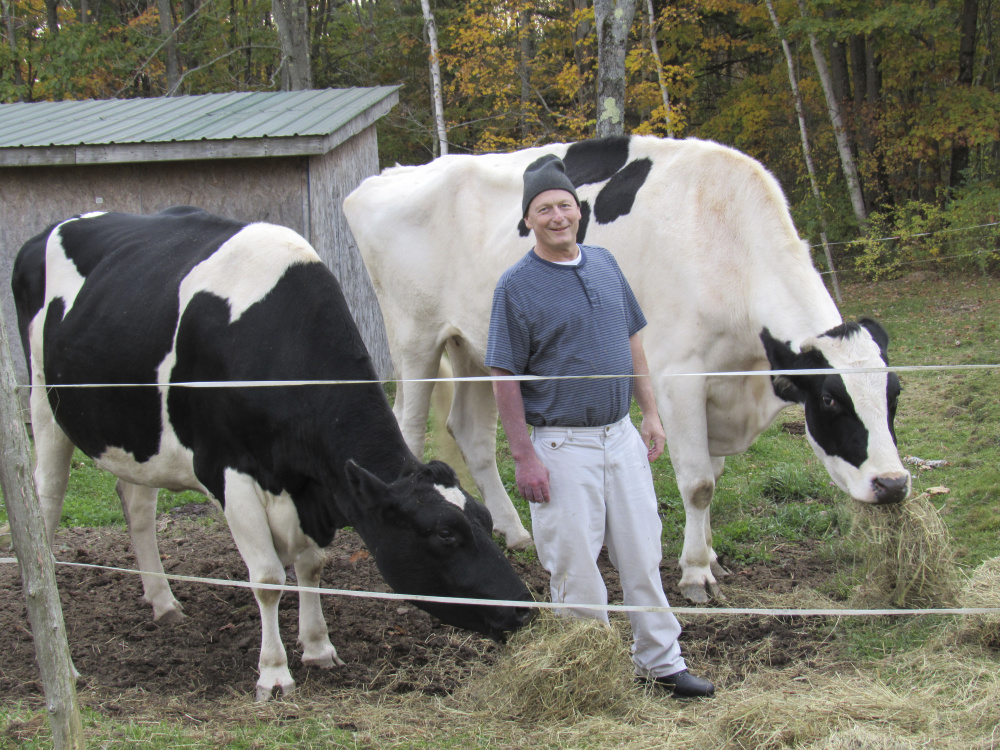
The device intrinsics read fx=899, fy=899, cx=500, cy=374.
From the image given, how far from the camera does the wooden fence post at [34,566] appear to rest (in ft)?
9.20

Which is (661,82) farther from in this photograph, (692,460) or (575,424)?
(575,424)

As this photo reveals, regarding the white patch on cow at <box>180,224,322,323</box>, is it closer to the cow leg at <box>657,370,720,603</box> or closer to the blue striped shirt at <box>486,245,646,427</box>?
the blue striped shirt at <box>486,245,646,427</box>

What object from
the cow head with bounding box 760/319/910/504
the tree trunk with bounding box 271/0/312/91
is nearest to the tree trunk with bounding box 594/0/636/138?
the cow head with bounding box 760/319/910/504

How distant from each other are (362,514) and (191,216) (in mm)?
2266

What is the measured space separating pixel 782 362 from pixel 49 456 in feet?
13.0

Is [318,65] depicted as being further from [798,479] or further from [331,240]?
[798,479]

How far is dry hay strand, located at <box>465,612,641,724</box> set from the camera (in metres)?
3.31

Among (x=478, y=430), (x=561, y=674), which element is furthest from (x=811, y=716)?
(x=478, y=430)

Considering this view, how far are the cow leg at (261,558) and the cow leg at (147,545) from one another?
1.20 meters

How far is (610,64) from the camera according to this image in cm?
820

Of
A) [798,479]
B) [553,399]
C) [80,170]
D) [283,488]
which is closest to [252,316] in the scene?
[283,488]

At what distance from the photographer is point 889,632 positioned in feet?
13.6

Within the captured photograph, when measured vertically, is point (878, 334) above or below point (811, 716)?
above

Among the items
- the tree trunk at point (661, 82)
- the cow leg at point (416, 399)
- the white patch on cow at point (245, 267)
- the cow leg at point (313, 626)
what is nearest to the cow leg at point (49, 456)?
the white patch on cow at point (245, 267)
